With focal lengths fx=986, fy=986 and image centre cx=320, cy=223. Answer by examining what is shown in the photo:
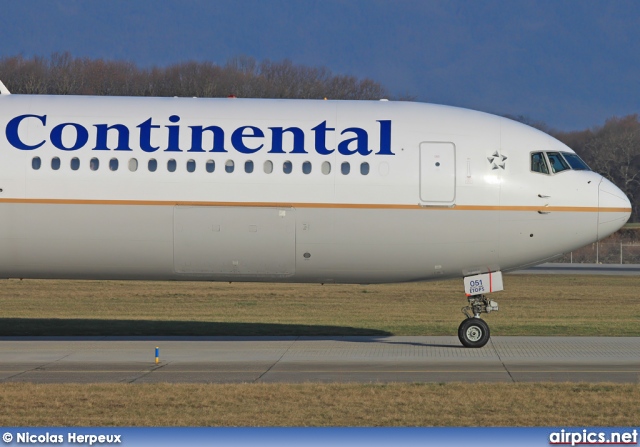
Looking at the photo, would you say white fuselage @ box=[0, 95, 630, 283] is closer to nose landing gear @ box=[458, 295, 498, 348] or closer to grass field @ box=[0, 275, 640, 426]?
nose landing gear @ box=[458, 295, 498, 348]

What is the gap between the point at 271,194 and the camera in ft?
70.1

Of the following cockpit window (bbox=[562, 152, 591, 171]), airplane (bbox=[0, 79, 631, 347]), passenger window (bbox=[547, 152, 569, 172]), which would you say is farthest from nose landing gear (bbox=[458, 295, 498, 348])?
cockpit window (bbox=[562, 152, 591, 171])

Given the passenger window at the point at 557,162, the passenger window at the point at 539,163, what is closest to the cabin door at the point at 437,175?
the passenger window at the point at 539,163

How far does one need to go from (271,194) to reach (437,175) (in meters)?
3.69

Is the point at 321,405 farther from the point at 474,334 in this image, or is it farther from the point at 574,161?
the point at 574,161

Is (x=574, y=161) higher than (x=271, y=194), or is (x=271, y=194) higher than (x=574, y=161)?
(x=574, y=161)

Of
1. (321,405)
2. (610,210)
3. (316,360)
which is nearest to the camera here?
(321,405)

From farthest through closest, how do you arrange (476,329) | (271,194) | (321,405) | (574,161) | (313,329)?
(313,329), (476,329), (574,161), (271,194), (321,405)

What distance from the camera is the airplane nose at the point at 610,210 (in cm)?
2192

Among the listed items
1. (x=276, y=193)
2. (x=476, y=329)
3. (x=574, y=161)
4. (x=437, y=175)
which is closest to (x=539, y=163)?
(x=574, y=161)

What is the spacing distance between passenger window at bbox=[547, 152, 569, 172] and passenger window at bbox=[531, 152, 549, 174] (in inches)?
6.4

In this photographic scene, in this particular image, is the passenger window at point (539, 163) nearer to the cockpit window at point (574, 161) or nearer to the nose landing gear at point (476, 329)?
the cockpit window at point (574, 161)

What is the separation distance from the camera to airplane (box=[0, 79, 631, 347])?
21.2 metres

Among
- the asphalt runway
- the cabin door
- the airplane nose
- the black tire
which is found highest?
the cabin door
